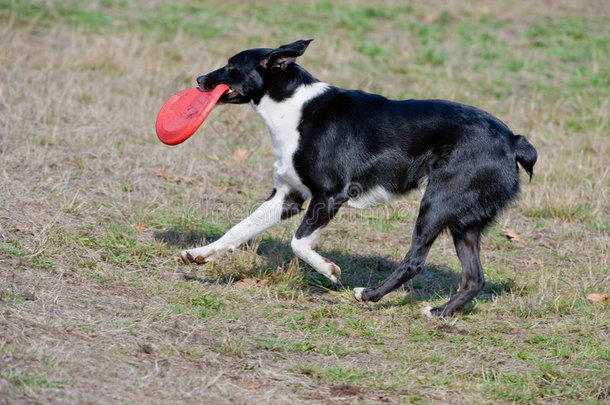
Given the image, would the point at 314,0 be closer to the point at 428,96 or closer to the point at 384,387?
the point at 428,96

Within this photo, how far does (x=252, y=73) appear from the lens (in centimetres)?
537

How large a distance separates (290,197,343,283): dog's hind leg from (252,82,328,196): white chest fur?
0.70 feet

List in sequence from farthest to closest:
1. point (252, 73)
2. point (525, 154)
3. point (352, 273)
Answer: point (352, 273), point (252, 73), point (525, 154)

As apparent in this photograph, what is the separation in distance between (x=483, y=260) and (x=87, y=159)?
3.91 meters

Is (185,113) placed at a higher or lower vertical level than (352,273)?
higher

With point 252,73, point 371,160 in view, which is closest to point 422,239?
point 371,160

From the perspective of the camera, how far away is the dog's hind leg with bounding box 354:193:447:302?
16.8ft

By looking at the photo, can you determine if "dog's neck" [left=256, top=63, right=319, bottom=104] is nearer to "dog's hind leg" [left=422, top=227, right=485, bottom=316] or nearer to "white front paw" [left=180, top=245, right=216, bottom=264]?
"white front paw" [left=180, top=245, right=216, bottom=264]

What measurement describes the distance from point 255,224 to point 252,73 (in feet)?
3.57

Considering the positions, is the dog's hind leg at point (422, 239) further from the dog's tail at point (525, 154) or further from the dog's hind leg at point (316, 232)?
the dog's tail at point (525, 154)

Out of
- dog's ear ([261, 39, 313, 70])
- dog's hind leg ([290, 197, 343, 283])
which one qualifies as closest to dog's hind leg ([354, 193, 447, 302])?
dog's hind leg ([290, 197, 343, 283])

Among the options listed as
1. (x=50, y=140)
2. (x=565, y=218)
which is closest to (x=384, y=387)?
(x=565, y=218)

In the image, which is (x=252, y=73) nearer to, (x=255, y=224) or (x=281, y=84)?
(x=281, y=84)

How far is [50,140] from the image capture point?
7.64 meters
